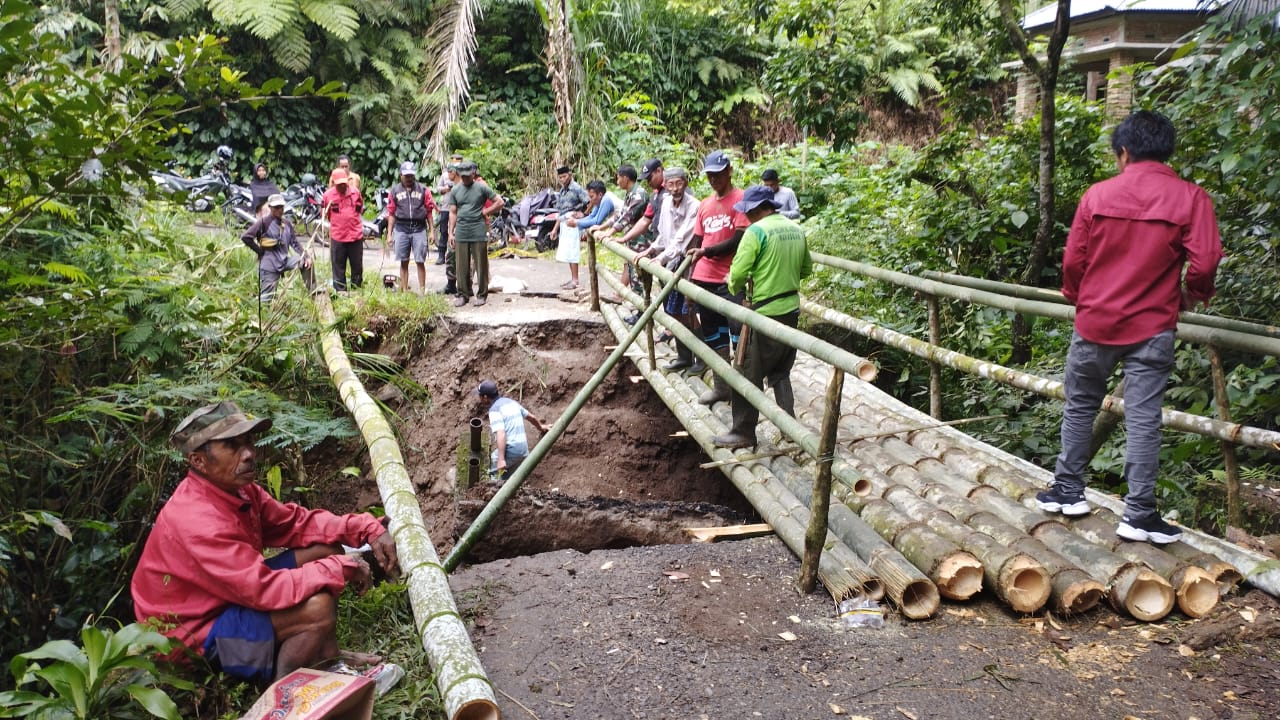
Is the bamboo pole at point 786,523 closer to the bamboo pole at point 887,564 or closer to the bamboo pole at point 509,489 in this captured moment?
the bamboo pole at point 887,564

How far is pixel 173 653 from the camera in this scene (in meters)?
2.84

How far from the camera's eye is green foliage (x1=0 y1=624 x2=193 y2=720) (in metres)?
2.47

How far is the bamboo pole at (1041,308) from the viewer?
334cm

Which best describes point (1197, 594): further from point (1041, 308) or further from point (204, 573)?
point (204, 573)

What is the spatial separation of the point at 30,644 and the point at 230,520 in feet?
5.95

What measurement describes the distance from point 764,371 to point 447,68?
12.5 meters

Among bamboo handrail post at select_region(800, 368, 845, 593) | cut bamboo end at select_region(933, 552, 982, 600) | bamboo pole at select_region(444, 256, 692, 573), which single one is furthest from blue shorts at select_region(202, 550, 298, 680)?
cut bamboo end at select_region(933, 552, 982, 600)

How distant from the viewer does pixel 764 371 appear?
5.05m

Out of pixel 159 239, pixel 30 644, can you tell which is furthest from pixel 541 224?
pixel 30 644

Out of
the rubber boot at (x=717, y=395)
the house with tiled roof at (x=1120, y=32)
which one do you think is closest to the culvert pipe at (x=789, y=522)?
the rubber boot at (x=717, y=395)

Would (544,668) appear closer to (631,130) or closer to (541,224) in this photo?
(541,224)

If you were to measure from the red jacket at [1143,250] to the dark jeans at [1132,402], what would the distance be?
0.06 meters

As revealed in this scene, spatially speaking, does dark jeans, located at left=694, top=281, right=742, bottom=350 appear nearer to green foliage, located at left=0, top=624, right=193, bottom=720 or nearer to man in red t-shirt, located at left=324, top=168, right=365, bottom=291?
green foliage, located at left=0, top=624, right=193, bottom=720

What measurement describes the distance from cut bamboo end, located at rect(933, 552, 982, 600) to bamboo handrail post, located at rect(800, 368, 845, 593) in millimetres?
453
